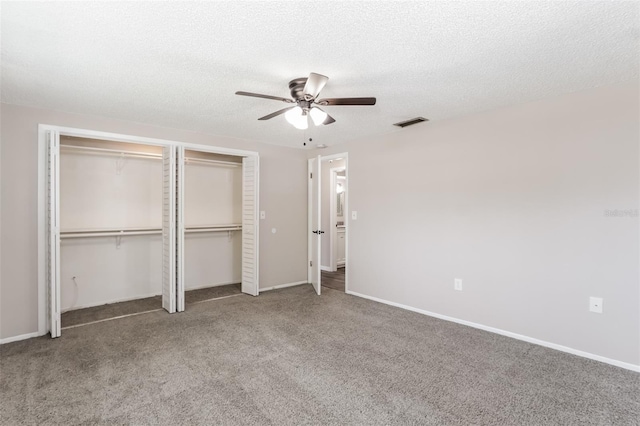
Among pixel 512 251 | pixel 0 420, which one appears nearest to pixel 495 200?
pixel 512 251

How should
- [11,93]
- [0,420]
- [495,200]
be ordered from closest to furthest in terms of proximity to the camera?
[0,420] → [11,93] → [495,200]

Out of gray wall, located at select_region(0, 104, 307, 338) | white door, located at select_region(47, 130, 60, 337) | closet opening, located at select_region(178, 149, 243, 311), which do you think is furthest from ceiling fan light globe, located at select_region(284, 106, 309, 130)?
closet opening, located at select_region(178, 149, 243, 311)

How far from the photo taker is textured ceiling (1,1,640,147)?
170 cm

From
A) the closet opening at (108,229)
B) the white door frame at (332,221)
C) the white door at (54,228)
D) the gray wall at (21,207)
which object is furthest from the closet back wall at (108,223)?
the white door frame at (332,221)

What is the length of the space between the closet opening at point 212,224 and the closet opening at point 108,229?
0.45 metres

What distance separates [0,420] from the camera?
192cm

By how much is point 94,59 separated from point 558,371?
13.9ft

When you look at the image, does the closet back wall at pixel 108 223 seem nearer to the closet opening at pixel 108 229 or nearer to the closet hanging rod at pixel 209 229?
the closet opening at pixel 108 229

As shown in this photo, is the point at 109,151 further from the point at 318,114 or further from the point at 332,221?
the point at 332,221

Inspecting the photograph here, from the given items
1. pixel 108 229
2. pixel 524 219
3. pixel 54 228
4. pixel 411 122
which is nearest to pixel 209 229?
pixel 108 229

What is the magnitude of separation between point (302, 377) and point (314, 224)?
2898mm

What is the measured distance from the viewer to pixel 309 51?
6.87 ft

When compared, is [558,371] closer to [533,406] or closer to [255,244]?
[533,406]

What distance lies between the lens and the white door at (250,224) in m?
4.76
